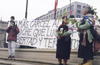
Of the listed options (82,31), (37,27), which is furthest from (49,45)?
(82,31)

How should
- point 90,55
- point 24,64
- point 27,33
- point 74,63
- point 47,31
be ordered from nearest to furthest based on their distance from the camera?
point 90,55 → point 74,63 → point 24,64 → point 47,31 → point 27,33

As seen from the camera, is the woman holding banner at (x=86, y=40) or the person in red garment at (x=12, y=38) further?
the person in red garment at (x=12, y=38)

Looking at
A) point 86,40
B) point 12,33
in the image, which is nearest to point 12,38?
point 12,33

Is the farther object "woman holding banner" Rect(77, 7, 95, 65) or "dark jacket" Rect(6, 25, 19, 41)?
"dark jacket" Rect(6, 25, 19, 41)

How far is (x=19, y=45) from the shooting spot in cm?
927

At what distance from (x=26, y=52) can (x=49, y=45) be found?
0.86 metres

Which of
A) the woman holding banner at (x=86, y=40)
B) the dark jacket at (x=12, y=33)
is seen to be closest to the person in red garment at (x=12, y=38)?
the dark jacket at (x=12, y=33)

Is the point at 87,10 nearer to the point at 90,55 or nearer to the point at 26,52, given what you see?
the point at 90,55

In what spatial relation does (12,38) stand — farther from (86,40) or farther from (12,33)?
(86,40)

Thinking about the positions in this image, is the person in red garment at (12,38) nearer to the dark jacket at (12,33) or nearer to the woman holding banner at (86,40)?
the dark jacket at (12,33)

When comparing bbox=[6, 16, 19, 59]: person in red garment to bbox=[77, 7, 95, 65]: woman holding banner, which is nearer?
bbox=[77, 7, 95, 65]: woman holding banner

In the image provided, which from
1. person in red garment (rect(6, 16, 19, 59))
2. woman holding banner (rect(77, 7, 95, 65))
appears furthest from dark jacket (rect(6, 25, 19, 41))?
woman holding banner (rect(77, 7, 95, 65))

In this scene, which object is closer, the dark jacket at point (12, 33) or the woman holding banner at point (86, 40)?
the woman holding banner at point (86, 40)

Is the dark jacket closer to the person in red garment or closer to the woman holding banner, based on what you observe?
the person in red garment
